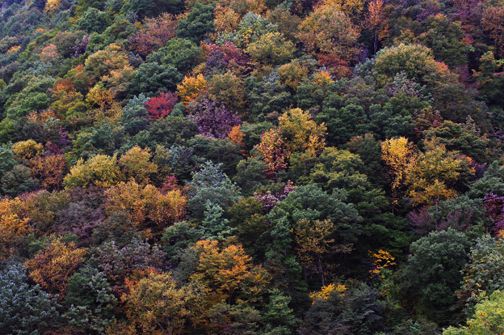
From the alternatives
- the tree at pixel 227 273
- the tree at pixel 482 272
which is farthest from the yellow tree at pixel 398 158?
the tree at pixel 227 273

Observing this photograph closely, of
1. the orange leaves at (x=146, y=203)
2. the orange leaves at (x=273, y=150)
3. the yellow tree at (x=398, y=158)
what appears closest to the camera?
the orange leaves at (x=146, y=203)

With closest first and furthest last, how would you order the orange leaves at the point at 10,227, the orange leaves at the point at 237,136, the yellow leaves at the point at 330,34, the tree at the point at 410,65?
1. the orange leaves at the point at 10,227
2. the orange leaves at the point at 237,136
3. the tree at the point at 410,65
4. the yellow leaves at the point at 330,34

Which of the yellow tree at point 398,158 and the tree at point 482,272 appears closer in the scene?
the tree at point 482,272

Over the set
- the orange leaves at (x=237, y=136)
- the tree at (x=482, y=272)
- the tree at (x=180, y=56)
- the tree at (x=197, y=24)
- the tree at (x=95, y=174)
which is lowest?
the tree at (x=95, y=174)

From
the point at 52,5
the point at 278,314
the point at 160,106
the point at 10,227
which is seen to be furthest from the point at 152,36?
the point at 278,314

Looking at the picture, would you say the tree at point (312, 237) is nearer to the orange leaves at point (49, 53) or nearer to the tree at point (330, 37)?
Answer: the tree at point (330, 37)

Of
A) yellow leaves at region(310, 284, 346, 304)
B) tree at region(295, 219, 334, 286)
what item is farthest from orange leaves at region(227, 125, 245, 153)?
yellow leaves at region(310, 284, 346, 304)

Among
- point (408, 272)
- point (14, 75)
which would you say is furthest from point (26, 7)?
point (408, 272)
